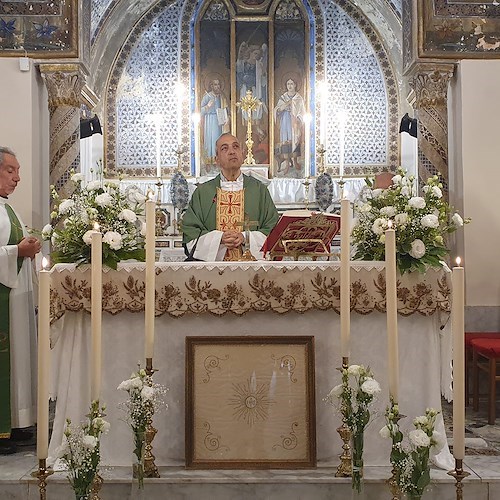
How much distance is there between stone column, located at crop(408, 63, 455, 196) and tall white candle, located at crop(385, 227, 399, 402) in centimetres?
448

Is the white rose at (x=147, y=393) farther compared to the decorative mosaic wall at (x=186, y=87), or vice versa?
the decorative mosaic wall at (x=186, y=87)

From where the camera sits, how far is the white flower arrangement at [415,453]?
9.74 feet

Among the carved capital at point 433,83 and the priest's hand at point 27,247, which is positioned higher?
the carved capital at point 433,83

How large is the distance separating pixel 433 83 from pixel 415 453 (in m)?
5.26

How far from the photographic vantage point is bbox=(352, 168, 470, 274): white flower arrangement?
412 centimetres

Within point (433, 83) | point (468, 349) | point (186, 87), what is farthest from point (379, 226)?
point (186, 87)

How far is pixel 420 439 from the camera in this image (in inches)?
116

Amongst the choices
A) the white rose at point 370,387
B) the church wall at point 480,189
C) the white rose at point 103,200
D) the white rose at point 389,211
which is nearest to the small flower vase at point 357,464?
the white rose at point 370,387

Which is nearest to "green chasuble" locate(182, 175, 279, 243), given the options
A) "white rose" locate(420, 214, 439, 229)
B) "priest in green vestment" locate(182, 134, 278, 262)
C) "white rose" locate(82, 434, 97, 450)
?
"priest in green vestment" locate(182, 134, 278, 262)

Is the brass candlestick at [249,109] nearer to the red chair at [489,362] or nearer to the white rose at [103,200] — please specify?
the red chair at [489,362]

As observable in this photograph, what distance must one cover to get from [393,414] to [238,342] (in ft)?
3.95

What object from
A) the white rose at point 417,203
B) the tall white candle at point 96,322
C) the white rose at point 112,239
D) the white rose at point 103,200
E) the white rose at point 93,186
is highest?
the white rose at point 93,186

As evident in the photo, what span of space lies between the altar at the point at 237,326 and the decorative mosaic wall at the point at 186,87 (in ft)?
25.8

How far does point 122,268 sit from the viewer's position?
416 cm
